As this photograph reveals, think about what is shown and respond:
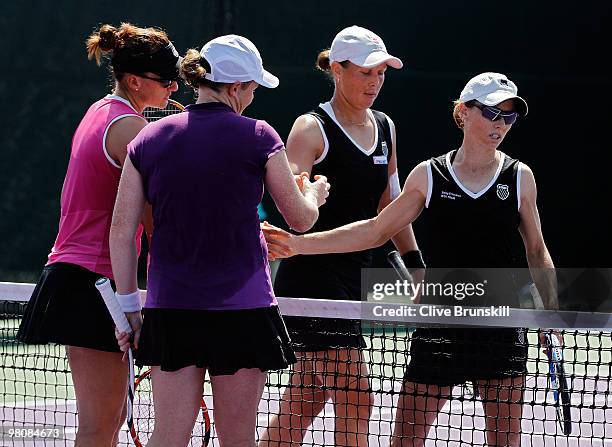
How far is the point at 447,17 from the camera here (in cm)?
1038

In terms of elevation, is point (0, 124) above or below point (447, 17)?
below

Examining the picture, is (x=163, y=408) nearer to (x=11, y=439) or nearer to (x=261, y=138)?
(x=261, y=138)

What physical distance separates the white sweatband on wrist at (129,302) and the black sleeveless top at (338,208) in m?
1.05

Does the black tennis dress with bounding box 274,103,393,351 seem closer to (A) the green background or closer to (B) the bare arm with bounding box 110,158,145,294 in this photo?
(B) the bare arm with bounding box 110,158,145,294

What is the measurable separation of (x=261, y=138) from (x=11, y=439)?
2.82 meters

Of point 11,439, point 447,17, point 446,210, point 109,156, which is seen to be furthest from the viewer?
point 447,17

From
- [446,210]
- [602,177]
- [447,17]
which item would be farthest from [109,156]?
[602,177]

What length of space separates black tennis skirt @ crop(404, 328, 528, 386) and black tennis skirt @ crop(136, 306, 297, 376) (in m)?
0.89

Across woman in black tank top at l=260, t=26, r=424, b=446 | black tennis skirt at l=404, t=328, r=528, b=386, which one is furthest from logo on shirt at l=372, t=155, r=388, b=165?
black tennis skirt at l=404, t=328, r=528, b=386

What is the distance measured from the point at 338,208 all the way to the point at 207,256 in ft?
3.86

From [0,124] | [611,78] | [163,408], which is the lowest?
[163,408]

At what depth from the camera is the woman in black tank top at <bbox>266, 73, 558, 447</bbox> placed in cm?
357

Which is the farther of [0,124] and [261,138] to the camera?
[0,124]

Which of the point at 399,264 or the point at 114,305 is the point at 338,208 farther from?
the point at 114,305
